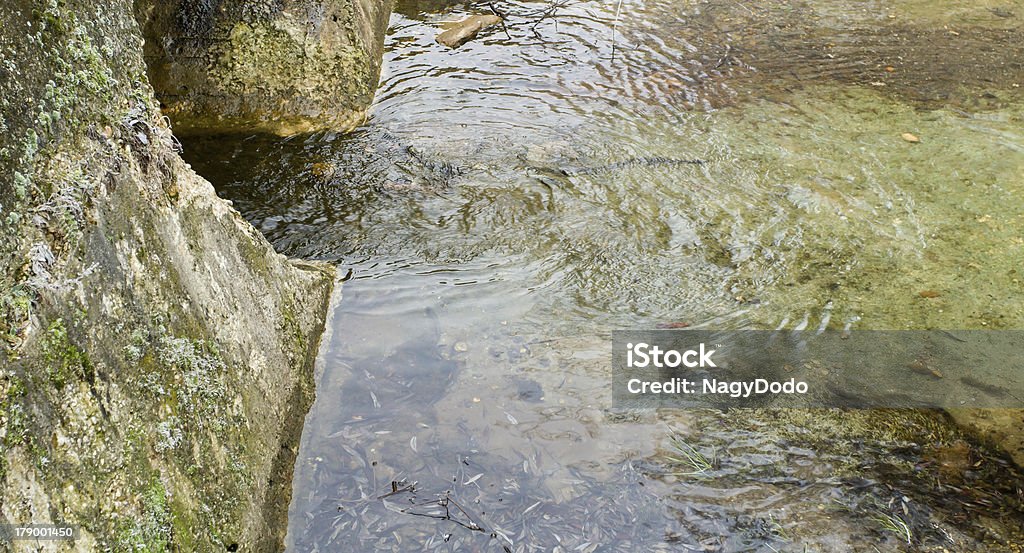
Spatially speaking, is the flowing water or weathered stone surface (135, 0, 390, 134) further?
weathered stone surface (135, 0, 390, 134)

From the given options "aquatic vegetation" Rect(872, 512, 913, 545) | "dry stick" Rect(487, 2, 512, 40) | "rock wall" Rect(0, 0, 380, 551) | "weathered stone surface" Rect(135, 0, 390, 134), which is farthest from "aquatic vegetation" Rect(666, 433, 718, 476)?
"dry stick" Rect(487, 2, 512, 40)

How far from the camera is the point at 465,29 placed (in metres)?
7.68

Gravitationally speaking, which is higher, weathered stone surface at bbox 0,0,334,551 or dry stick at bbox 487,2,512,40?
dry stick at bbox 487,2,512,40

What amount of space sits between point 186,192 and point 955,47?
7.24 meters

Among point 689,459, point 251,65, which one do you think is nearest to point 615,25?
point 251,65

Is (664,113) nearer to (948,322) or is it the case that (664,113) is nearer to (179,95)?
(948,322)

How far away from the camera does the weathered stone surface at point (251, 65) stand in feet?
19.0

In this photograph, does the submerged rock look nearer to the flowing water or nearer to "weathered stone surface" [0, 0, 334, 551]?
the flowing water

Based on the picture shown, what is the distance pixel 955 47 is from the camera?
724 centimetres

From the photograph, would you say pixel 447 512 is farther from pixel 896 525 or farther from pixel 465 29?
pixel 465 29

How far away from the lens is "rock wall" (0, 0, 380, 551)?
183 cm

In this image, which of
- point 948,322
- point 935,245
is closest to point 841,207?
point 935,245

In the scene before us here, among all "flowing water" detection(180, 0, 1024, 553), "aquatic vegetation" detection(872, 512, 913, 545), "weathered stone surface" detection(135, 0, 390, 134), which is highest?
"weathered stone surface" detection(135, 0, 390, 134)

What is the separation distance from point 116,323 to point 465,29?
6.16 metres
